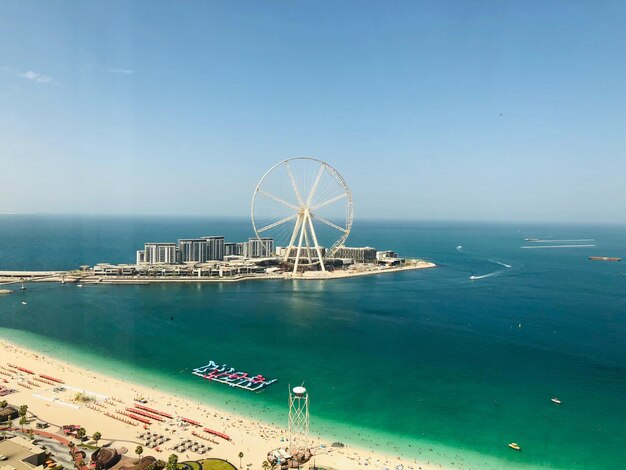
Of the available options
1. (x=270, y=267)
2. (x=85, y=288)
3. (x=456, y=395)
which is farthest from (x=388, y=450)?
(x=270, y=267)

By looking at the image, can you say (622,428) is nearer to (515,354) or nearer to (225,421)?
(515,354)

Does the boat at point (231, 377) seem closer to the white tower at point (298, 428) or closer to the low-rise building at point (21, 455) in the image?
the white tower at point (298, 428)

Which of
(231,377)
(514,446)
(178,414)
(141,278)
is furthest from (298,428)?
(141,278)

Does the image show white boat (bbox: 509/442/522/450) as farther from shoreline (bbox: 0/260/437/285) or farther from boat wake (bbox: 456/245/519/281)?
boat wake (bbox: 456/245/519/281)

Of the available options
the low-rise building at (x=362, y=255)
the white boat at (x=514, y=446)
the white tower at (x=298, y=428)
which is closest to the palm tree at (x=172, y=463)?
the white tower at (x=298, y=428)

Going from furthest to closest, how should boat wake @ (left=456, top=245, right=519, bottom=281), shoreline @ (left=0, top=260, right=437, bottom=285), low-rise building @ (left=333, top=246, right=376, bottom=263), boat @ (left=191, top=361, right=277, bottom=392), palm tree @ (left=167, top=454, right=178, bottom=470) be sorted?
low-rise building @ (left=333, top=246, right=376, bottom=263)
boat wake @ (left=456, top=245, right=519, bottom=281)
shoreline @ (left=0, top=260, right=437, bottom=285)
boat @ (left=191, top=361, right=277, bottom=392)
palm tree @ (left=167, top=454, right=178, bottom=470)

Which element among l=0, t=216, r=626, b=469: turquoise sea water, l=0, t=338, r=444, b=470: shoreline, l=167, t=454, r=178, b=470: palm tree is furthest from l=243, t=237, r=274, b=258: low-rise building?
l=167, t=454, r=178, b=470: palm tree
